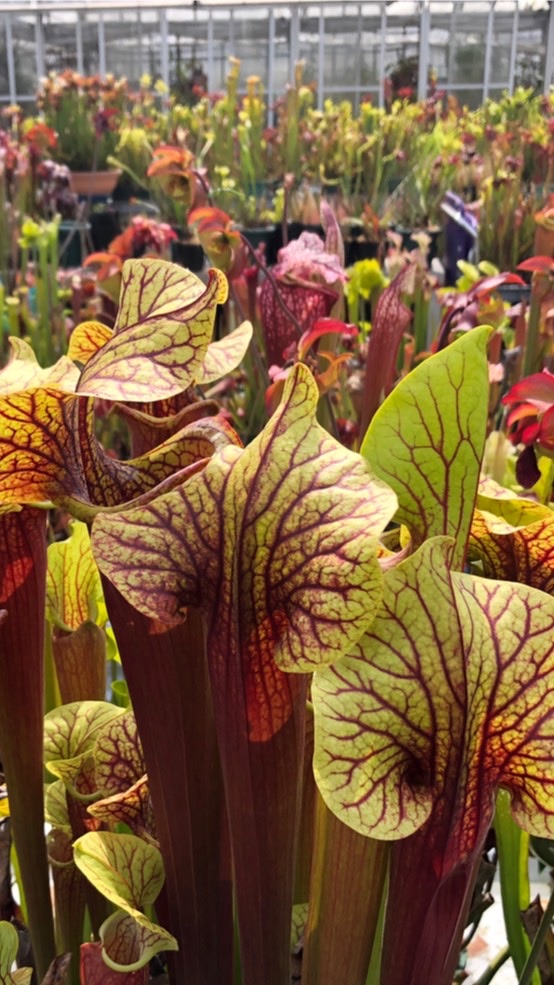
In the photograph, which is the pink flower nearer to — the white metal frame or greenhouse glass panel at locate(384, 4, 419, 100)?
the white metal frame

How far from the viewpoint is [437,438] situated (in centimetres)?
39

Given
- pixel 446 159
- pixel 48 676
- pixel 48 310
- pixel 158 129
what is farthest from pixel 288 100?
pixel 48 676

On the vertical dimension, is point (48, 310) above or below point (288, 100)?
below

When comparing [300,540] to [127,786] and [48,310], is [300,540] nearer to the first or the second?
[127,786]

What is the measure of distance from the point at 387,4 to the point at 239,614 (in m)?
13.0

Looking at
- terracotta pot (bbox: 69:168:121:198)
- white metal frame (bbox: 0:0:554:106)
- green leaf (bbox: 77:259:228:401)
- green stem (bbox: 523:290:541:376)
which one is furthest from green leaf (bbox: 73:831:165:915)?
white metal frame (bbox: 0:0:554:106)

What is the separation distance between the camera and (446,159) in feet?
19.4

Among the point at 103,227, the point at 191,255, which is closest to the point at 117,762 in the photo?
the point at 191,255

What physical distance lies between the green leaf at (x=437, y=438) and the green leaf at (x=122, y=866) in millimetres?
229

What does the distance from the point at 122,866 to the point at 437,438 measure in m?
0.28

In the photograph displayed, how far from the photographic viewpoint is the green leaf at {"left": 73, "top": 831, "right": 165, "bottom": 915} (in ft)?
1.46

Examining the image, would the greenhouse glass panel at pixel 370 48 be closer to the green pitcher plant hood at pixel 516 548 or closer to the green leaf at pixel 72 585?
the green leaf at pixel 72 585

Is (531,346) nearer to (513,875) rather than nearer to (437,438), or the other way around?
(513,875)

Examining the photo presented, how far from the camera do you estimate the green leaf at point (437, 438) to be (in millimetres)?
371
